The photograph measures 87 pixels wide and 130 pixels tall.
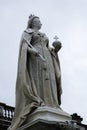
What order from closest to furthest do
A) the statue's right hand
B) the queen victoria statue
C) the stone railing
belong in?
the queen victoria statue, the statue's right hand, the stone railing

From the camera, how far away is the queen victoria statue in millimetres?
10488

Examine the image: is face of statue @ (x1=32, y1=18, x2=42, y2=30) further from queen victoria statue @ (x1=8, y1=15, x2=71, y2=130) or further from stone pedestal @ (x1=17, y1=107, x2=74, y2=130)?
stone pedestal @ (x1=17, y1=107, x2=74, y2=130)

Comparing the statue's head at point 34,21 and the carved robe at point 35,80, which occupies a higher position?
the statue's head at point 34,21

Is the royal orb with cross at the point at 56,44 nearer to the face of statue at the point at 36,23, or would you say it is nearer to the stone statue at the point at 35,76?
the stone statue at the point at 35,76

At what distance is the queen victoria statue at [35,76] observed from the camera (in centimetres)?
1049

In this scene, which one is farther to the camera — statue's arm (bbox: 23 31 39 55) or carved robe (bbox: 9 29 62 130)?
statue's arm (bbox: 23 31 39 55)

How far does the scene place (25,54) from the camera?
10906mm

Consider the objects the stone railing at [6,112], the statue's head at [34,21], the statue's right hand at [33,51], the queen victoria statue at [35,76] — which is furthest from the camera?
the stone railing at [6,112]

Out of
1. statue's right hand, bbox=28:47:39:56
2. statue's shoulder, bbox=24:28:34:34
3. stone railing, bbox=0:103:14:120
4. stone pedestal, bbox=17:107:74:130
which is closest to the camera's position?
stone pedestal, bbox=17:107:74:130

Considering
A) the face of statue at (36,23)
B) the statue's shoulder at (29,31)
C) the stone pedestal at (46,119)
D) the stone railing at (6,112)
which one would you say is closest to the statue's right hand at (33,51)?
the statue's shoulder at (29,31)

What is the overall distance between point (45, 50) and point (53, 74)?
22.4 inches

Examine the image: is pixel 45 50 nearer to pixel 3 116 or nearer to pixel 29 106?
pixel 29 106

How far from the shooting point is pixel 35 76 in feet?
35.4

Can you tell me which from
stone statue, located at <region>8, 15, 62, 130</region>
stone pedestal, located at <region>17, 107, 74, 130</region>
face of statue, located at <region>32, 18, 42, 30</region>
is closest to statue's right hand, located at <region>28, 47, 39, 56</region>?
stone statue, located at <region>8, 15, 62, 130</region>
